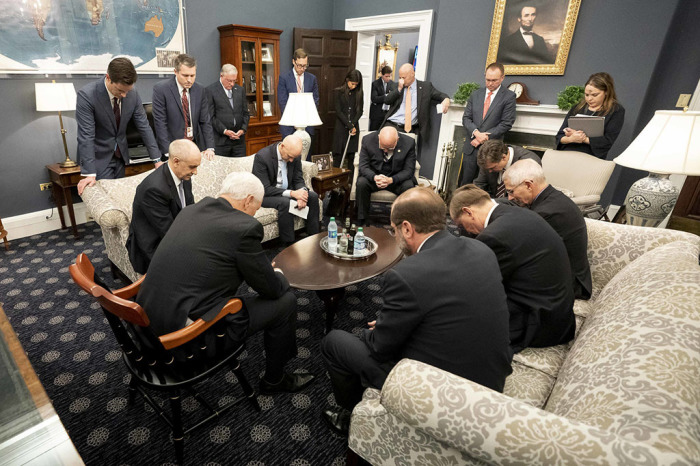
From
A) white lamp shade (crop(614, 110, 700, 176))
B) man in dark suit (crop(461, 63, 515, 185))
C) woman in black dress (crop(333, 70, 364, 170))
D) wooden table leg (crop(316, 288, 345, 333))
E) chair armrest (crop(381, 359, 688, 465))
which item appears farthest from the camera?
woman in black dress (crop(333, 70, 364, 170))

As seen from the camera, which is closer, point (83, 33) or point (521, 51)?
A: point (83, 33)

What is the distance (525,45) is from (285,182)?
130 inches

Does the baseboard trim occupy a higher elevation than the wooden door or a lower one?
lower

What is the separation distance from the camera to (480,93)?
14.1ft

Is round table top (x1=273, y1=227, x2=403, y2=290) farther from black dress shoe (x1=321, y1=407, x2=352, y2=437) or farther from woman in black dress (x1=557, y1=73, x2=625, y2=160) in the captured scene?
woman in black dress (x1=557, y1=73, x2=625, y2=160)

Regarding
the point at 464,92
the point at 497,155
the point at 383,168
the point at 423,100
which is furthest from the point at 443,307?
the point at 423,100

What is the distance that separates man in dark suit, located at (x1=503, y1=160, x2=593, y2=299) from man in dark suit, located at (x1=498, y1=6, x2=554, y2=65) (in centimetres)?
294

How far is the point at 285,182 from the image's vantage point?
361 centimetres

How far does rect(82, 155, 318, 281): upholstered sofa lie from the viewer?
2578 mm

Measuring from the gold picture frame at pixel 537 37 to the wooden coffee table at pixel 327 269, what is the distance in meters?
3.27

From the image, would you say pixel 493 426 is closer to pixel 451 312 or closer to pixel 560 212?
pixel 451 312

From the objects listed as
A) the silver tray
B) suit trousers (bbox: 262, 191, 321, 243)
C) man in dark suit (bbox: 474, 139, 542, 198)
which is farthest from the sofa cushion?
suit trousers (bbox: 262, 191, 321, 243)

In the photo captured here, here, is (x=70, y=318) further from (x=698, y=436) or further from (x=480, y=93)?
(x=480, y=93)

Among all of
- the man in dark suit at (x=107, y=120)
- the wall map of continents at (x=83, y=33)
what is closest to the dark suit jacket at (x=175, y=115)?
the man in dark suit at (x=107, y=120)
